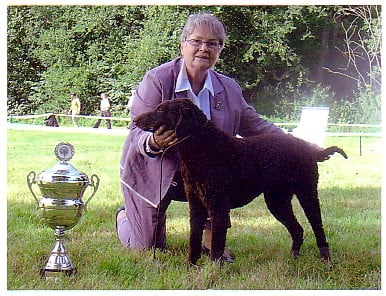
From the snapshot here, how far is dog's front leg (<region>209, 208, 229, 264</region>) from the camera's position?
1941mm

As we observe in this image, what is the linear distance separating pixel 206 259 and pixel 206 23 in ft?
2.30

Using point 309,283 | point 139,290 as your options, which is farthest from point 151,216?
point 309,283

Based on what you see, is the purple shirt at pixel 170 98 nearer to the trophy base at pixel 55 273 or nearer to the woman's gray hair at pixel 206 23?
the woman's gray hair at pixel 206 23

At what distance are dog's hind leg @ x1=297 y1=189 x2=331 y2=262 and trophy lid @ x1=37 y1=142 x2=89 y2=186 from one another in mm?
656

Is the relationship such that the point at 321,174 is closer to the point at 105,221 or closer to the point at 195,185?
the point at 195,185

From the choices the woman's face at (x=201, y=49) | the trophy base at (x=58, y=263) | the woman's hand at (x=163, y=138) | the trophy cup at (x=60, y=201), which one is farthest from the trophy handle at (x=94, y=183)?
the woman's face at (x=201, y=49)

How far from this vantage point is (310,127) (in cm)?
207

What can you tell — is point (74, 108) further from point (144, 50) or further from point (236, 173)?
point (236, 173)

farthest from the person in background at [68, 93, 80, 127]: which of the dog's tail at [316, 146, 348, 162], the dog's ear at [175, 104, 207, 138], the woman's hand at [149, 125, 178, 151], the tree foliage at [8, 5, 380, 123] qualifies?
the dog's tail at [316, 146, 348, 162]

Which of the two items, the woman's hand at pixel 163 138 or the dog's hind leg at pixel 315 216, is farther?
the dog's hind leg at pixel 315 216

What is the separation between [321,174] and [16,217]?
949mm

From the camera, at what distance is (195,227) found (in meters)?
Result: 2.00

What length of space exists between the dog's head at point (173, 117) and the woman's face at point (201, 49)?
19cm

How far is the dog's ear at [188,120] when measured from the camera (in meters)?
1.84
